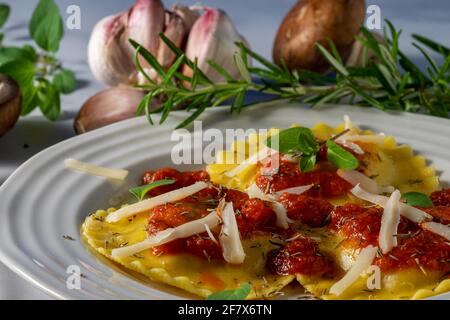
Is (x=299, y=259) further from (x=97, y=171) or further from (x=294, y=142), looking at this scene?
(x=97, y=171)

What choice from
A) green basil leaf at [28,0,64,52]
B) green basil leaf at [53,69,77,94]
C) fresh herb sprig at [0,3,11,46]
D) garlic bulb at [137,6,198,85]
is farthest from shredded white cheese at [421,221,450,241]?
fresh herb sprig at [0,3,11,46]

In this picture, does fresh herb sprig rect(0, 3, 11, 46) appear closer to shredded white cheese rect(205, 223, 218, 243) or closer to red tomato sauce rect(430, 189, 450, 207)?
shredded white cheese rect(205, 223, 218, 243)

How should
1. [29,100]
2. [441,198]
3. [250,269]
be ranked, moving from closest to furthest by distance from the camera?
[250,269] → [441,198] → [29,100]

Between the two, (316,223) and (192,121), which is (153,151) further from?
(316,223)

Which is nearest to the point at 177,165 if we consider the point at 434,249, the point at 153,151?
the point at 153,151

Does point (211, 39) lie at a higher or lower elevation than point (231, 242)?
higher

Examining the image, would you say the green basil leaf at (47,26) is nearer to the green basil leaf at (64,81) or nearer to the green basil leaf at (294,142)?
the green basil leaf at (64,81)

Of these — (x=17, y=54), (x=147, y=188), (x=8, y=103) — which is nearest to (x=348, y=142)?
(x=147, y=188)

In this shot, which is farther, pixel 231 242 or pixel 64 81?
pixel 64 81
